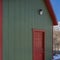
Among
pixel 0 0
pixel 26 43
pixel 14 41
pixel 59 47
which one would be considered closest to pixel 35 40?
pixel 26 43

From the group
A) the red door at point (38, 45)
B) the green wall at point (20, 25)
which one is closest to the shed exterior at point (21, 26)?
the green wall at point (20, 25)

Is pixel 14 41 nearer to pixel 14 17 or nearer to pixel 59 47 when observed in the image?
pixel 14 17

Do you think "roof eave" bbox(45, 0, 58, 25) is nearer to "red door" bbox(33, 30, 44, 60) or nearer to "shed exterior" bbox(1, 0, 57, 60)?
"shed exterior" bbox(1, 0, 57, 60)

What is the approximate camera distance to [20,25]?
34.2 feet

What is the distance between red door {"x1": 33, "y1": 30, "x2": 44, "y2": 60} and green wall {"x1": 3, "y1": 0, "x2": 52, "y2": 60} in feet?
1.00

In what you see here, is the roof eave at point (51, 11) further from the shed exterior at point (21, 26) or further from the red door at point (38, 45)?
the red door at point (38, 45)

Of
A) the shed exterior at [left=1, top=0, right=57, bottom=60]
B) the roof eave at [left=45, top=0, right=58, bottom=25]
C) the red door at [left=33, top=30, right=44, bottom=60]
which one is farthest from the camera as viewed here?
the roof eave at [left=45, top=0, right=58, bottom=25]

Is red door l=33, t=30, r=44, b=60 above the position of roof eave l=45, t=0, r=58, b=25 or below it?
below

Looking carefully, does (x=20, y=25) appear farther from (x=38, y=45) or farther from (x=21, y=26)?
(x=38, y=45)

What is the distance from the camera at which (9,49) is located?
Result: 9.95 m

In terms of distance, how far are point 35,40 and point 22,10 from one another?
1835 mm

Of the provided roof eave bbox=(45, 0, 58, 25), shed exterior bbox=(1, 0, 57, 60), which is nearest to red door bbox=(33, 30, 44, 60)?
shed exterior bbox=(1, 0, 57, 60)

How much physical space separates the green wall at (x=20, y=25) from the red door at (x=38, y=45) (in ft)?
1.00

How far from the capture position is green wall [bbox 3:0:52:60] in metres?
9.87
